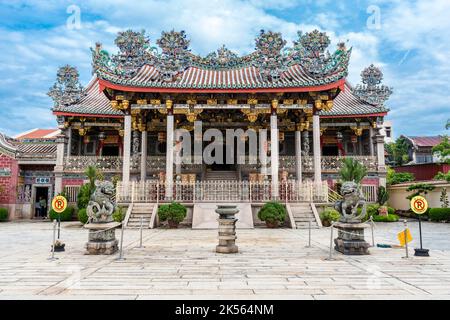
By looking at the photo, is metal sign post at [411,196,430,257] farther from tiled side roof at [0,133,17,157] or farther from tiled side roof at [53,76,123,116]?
tiled side roof at [0,133,17,157]

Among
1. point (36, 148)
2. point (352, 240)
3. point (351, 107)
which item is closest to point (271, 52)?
point (351, 107)

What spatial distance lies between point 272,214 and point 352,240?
604 centimetres

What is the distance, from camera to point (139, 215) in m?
14.0

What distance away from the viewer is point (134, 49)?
608 inches

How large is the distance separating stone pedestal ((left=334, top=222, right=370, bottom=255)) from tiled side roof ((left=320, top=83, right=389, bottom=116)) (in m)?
13.5

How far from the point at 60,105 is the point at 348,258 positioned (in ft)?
62.9

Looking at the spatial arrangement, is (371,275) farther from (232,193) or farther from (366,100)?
(366,100)

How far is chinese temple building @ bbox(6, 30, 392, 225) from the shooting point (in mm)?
14922

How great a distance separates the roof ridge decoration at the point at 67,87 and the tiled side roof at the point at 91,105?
0.46 metres

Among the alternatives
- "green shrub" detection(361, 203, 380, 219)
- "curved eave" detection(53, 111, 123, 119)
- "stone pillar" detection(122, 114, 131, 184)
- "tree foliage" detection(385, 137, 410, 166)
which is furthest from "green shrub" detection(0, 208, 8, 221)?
"tree foliage" detection(385, 137, 410, 166)

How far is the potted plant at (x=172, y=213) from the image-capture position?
44.1 ft

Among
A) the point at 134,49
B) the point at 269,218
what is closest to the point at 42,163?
the point at 134,49

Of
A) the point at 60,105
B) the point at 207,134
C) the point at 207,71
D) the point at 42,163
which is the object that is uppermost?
the point at 207,71

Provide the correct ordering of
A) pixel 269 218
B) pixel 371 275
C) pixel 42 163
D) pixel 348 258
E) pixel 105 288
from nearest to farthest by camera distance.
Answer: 1. pixel 105 288
2. pixel 371 275
3. pixel 348 258
4. pixel 269 218
5. pixel 42 163
